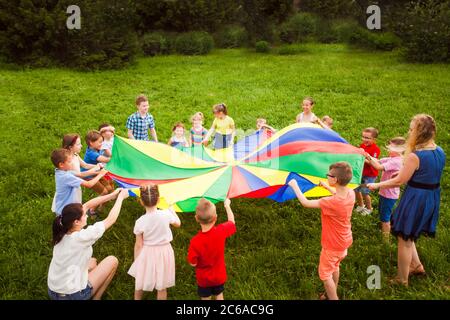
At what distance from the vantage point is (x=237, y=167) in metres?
4.77

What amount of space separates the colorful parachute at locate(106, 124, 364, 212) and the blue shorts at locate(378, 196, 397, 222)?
1.71 ft

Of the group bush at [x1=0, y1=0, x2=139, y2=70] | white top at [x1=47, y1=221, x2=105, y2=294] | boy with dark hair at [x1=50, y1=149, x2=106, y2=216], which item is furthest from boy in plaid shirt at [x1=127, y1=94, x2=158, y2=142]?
bush at [x1=0, y1=0, x2=139, y2=70]

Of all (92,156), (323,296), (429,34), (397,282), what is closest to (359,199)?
(397,282)

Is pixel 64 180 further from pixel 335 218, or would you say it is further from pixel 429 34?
pixel 429 34

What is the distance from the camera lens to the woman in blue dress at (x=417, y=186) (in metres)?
3.38

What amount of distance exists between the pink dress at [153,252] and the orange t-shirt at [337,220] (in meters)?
1.32

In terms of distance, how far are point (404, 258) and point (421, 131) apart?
117 cm

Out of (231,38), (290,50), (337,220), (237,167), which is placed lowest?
(337,220)

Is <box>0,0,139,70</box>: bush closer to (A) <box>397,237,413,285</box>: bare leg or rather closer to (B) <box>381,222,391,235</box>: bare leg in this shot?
(B) <box>381,222,391,235</box>: bare leg

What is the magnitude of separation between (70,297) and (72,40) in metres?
11.3

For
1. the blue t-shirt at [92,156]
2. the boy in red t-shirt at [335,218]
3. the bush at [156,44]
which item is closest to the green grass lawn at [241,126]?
the boy in red t-shirt at [335,218]

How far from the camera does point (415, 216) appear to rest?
354 cm

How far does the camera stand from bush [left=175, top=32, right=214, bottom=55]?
16.0 metres

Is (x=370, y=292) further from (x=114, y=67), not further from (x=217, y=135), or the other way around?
(x=114, y=67)
